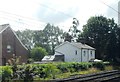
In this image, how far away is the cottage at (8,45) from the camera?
36875mm

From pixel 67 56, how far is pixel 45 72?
31973 millimetres

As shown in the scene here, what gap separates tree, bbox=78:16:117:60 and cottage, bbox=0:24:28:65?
71.3 ft

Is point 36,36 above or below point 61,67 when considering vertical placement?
above

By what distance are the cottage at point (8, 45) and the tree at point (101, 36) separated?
71.3 feet

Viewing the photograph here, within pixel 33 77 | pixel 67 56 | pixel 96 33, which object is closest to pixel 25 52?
pixel 67 56

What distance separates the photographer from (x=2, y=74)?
17.7 metres

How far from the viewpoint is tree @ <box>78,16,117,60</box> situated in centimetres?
5803

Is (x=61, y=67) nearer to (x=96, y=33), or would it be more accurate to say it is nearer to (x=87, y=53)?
(x=87, y=53)

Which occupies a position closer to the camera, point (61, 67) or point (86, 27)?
point (61, 67)

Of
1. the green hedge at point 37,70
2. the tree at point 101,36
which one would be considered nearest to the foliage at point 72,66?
the green hedge at point 37,70

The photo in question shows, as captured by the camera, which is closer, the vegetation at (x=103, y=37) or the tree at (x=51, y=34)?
the vegetation at (x=103, y=37)

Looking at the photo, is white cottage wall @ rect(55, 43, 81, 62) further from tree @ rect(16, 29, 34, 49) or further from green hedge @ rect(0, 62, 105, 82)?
tree @ rect(16, 29, 34, 49)

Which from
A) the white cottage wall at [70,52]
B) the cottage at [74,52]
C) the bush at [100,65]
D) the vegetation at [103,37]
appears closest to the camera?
the bush at [100,65]

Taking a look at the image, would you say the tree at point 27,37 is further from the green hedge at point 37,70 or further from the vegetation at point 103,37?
the green hedge at point 37,70
